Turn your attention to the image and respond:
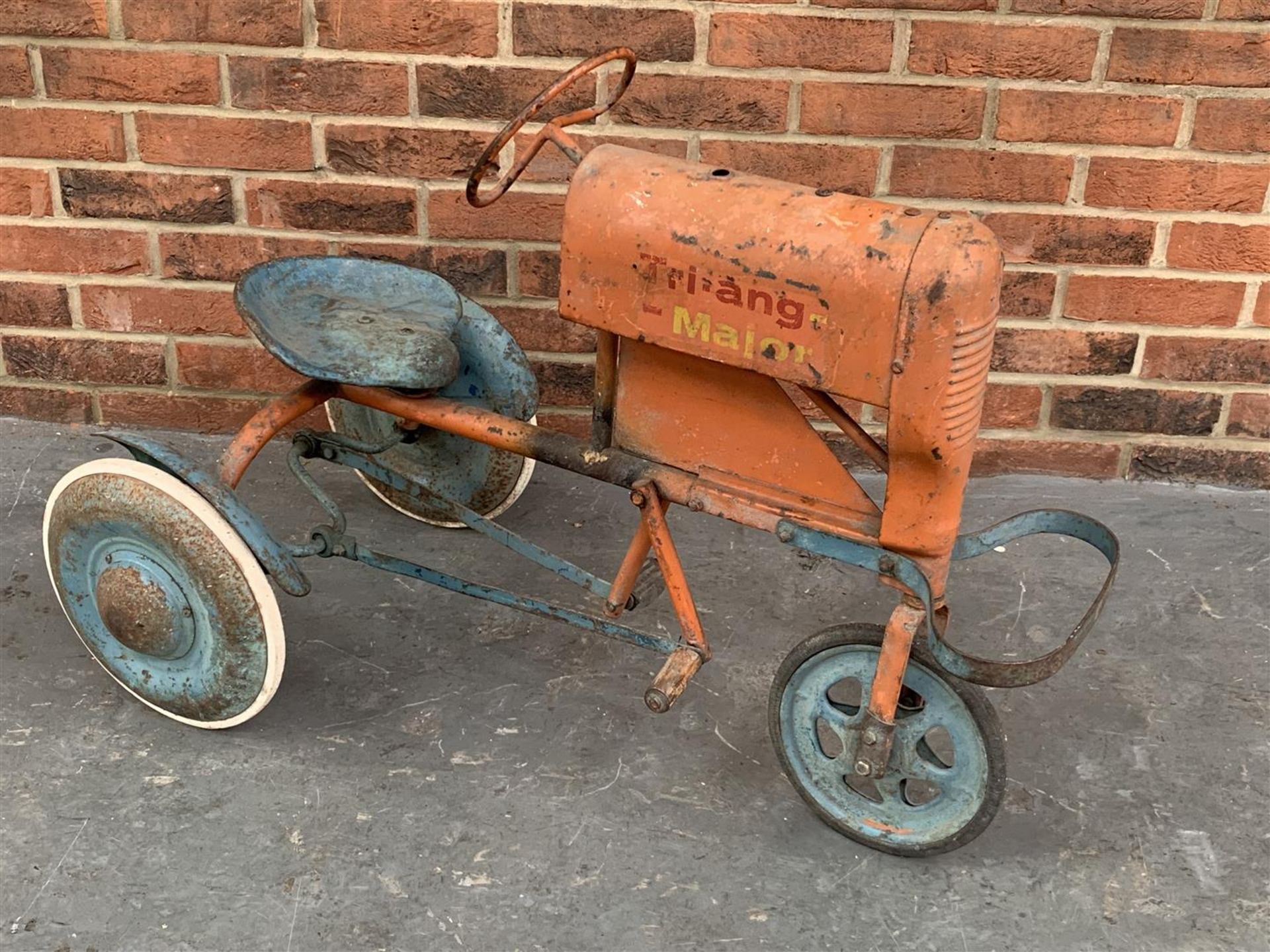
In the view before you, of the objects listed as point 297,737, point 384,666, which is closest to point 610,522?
point 384,666

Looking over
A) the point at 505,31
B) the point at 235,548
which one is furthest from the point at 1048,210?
the point at 235,548

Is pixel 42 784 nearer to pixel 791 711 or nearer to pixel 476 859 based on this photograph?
pixel 476 859

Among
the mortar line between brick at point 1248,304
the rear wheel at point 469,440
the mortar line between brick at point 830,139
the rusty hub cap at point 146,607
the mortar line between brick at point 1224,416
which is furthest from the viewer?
the mortar line between brick at point 1224,416

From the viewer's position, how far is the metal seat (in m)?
2.24

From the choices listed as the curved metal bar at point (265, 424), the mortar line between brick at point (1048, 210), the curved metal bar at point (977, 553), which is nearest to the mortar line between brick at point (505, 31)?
the mortar line between brick at point (1048, 210)

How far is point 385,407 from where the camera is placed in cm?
233

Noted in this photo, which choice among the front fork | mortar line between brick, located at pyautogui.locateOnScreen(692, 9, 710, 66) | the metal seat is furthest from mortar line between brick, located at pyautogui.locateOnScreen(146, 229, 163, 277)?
the front fork

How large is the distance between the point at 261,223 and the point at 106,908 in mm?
1612

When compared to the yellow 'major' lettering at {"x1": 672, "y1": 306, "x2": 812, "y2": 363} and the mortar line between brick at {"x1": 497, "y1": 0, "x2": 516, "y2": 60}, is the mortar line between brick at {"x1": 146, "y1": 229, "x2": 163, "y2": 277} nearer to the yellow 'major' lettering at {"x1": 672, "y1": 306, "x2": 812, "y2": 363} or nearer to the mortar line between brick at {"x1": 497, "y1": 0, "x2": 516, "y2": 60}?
the mortar line between brick at {"x1": 497, "y1": 0, "x2": 516, "y2": 60}

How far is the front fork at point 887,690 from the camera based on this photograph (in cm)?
199

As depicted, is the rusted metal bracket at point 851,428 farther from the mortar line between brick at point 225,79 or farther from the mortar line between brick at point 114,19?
the mortar line between brick at point 114,19

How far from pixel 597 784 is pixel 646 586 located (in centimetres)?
36

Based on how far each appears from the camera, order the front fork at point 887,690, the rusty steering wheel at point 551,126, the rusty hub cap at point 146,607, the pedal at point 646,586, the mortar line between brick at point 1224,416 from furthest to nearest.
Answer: the mortar line between brick at point 1224,416, the pedal at point 646,586, the rusty hub cap at point 146,607, the rusty steering wheel at point 551,126, the front fork at point 887,690

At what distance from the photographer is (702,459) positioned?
2139 millimetres
